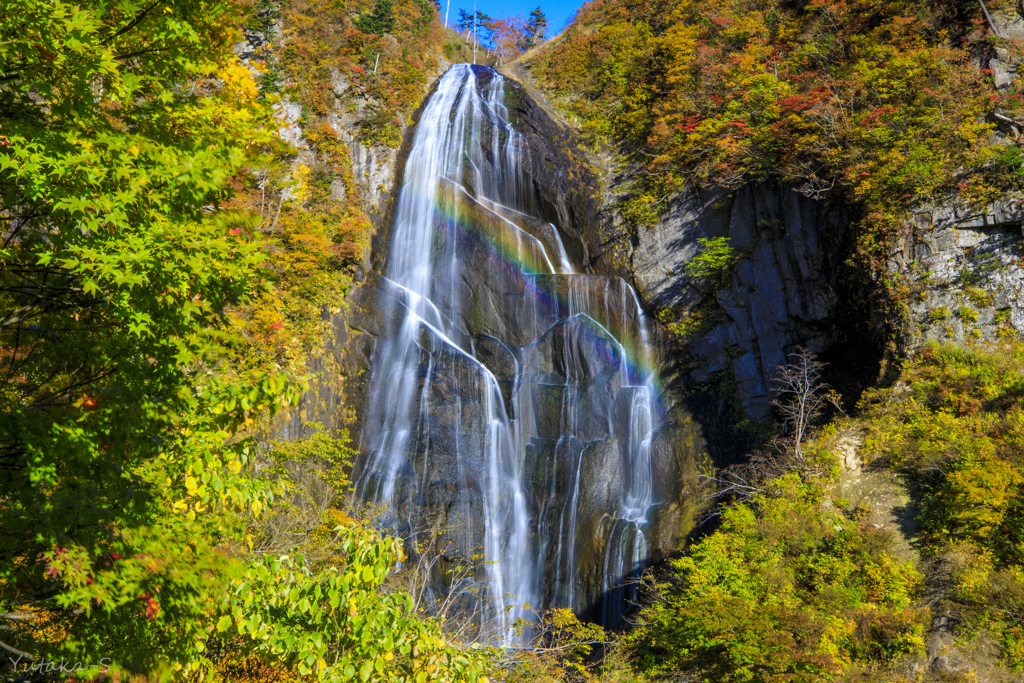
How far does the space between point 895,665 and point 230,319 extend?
10.9 meters

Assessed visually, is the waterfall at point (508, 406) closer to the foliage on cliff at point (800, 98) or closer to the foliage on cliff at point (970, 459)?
the foliage on cliff at point (800, 98)

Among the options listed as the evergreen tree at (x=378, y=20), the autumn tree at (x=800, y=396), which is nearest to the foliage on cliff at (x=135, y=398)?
the autumn tree at (x=800, y=396)

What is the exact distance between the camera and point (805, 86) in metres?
16.6

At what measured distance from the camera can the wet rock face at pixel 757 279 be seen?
1538cm

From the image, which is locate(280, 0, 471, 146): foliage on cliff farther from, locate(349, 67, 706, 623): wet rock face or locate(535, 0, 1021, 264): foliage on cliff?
locate(535, 0, 1021, 264): foliage on cliff

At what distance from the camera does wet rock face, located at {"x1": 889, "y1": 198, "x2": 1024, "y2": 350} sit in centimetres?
1192

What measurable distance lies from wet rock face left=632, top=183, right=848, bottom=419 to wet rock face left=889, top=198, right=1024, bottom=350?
210 centimetres

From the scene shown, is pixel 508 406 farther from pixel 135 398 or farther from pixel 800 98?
pixel 135 398

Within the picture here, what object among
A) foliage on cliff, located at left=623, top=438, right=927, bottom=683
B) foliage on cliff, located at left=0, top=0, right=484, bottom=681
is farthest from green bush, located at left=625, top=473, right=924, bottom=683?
foliage on cliff, located at left=0, top=0, right=484, bottom=681

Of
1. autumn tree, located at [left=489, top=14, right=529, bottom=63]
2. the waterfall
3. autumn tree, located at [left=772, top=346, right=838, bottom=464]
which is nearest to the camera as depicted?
autumn tree, located at [left=772, top=346, right=838, bottom=464]

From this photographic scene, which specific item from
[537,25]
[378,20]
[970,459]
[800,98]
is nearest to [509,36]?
[537,25]

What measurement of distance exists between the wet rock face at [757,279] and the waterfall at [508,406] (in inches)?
70.5

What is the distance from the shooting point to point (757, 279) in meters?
16.4

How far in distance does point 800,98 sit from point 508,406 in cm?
1205
